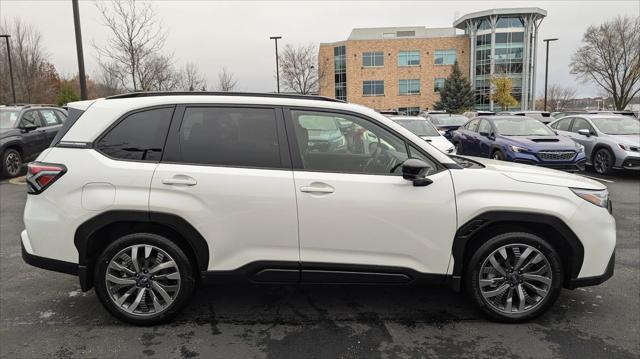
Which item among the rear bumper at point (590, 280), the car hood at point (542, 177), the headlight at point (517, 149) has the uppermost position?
the car hood at point (542, 177)

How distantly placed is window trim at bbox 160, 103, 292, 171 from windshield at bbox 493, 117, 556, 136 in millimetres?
9315

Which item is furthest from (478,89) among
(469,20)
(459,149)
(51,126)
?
(51,126)

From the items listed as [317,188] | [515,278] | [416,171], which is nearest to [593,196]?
[515,278]

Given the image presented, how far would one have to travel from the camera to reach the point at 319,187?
3.45 metres

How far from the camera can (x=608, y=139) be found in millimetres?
11539

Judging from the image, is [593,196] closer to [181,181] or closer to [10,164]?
[181,181]

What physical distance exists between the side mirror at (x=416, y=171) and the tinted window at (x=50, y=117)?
1211 cm

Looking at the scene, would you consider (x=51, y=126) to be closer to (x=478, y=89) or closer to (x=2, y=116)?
(x=2, y=116)

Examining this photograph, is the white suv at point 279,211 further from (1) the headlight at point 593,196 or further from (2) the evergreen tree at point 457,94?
(2) the evergreen tree at point 457,94

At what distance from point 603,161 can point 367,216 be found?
419 inches

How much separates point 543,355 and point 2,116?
12893mm

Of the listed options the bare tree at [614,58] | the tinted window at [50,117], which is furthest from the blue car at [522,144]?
the bare tree at [614,58]

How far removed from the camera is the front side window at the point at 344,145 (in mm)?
3594

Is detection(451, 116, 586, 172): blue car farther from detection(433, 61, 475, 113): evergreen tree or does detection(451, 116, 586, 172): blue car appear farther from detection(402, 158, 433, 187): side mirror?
detection(433, 61, 475, 113): evergreen tree
